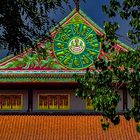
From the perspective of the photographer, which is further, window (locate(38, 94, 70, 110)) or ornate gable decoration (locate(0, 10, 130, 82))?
window (locate(38, 94, 70, 110))

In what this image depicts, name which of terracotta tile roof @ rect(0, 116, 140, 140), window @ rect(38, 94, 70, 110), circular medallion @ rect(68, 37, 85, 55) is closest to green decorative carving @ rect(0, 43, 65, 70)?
circular medallion @ rect(68, 37, 85, 55)

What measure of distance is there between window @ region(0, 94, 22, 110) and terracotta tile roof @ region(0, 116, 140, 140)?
1.76 feet

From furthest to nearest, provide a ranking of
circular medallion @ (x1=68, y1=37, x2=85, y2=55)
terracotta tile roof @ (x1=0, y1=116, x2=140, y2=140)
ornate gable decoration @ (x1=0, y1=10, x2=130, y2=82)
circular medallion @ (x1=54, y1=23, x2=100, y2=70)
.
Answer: circular medallion @ (x1=68, y1=37, x2=85, y2=55)
circular medallion @ (x1=54, y1=23, x2=100, y2=70)
ornate gable decoration @ (x1=0, y1=10, x2=130, y2=82)
terracotta tile roof @ (x1=0, y1=116, x2=140, y2=140)

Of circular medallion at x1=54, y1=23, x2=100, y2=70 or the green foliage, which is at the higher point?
circular medallion at x1=54, y1=23, x2=100, y2=70

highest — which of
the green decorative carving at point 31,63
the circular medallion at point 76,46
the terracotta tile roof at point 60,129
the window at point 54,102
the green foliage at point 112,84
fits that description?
the circular medallion at point 76,46

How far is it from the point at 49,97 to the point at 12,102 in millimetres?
1533

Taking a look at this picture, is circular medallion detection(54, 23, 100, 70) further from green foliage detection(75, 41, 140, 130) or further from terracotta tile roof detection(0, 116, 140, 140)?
green foliage detection(75, 41, 140, 130)

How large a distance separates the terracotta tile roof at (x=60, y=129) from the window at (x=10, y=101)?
54 cm

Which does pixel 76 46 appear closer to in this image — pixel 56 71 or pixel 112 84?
pixel 56 71

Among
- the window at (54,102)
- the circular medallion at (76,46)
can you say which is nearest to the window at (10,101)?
the window at (54,102)

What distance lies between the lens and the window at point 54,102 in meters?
26.1

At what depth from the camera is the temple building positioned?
25.4 m

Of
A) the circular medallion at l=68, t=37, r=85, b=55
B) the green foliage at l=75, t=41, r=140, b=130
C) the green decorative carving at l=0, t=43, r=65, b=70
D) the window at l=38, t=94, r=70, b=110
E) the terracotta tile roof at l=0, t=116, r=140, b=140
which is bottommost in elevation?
the terracotta tile roof at l=0, t=116, r=140, b=140

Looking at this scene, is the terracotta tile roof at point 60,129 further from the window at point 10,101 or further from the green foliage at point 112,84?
the green foliage at point 112,84
